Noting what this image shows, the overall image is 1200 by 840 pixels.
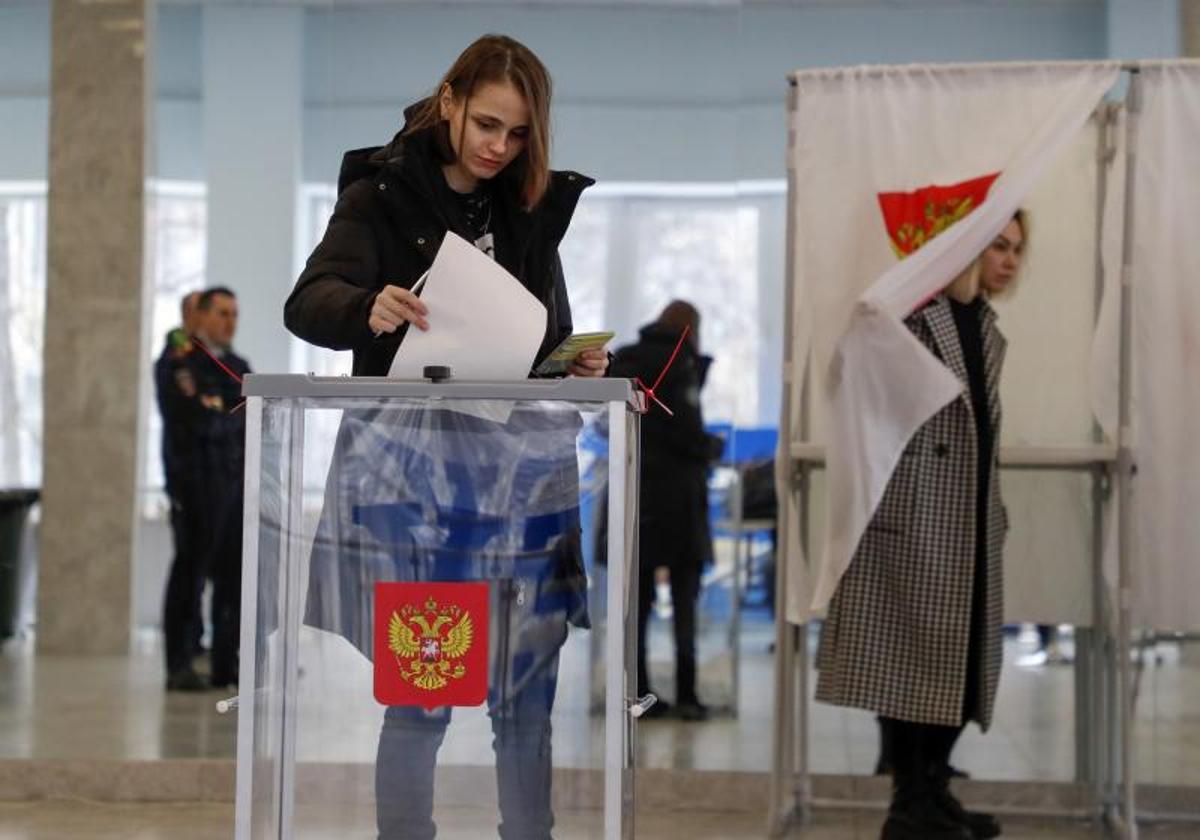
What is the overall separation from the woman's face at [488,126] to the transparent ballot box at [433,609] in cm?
37

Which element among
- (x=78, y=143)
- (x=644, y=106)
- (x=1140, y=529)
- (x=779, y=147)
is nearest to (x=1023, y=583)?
(x=1140, y=529)

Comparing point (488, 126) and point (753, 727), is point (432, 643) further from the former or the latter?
point (753, 727)

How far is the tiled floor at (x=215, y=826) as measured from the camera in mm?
3602

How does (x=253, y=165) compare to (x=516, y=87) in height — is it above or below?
above

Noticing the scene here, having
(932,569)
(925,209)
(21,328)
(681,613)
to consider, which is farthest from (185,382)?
(932,569)

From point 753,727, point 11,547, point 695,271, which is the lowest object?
point 753,727

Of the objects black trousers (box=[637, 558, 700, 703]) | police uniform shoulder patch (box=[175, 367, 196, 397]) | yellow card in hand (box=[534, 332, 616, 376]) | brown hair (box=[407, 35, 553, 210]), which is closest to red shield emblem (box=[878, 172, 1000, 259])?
black trousers (box=[637, 558, 700, 703])

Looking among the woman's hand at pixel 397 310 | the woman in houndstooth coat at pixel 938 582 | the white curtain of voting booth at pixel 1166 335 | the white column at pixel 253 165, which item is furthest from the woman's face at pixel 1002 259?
the white column at pixel 253 165

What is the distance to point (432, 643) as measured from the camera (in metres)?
1.83

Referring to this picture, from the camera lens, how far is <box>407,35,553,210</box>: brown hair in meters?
2.03

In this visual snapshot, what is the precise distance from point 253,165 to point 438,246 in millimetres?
2988

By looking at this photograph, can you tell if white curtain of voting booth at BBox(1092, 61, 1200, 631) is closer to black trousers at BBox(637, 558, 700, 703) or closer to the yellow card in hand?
black trousers at BBox(637, 558, 700, 703)

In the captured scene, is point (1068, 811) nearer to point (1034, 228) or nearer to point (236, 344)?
point (1034, 228)

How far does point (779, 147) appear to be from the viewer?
4547 millimetres
